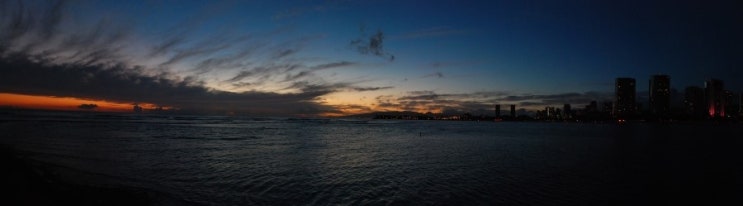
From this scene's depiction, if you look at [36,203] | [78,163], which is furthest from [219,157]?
[36,203]

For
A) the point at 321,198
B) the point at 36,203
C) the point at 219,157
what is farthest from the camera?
the point at 219,157

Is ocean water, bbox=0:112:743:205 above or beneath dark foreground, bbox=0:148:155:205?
beneath

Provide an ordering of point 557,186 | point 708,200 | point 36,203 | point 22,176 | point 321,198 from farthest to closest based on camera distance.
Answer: point 557,186 < point 708,200 < point 321,198 < point 22,176 < point 36,203

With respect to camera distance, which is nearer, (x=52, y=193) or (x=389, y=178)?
(x=52, y=193)

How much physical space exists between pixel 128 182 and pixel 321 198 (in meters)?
10.4

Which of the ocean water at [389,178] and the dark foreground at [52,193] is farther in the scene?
the ocean water at [389,178]

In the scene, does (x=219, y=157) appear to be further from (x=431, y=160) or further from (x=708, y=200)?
(x=708, y=200)

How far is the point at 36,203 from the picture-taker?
1355 cm

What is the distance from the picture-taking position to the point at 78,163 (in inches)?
1135

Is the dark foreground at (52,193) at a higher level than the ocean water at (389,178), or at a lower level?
higher

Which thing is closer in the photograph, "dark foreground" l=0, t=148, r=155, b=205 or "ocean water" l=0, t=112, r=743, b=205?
"dark foreground" l=0, t=148, r=155, b=205

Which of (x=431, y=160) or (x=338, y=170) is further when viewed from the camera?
(x=431, y=160)

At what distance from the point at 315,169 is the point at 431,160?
1190cm

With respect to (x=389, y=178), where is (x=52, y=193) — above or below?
above
